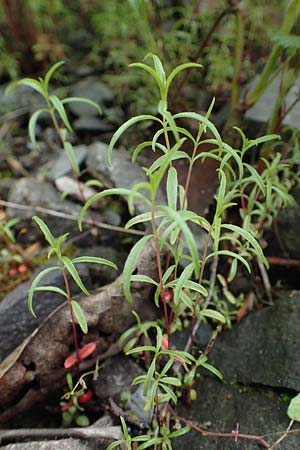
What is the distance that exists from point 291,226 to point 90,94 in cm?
174

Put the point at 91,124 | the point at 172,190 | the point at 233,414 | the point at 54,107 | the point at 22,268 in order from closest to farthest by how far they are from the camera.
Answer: the point at 172,190 < the point at 233,414 < the point at 54,107 < the point at 22,268 < the point at 91,124

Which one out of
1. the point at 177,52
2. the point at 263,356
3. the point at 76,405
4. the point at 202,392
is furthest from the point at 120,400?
the point at 177,52

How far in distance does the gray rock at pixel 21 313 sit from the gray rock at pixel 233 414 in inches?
24.0

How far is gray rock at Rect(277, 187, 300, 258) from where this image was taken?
184 centimetres

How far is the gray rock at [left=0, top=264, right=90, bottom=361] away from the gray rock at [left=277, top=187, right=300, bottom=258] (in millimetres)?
1009

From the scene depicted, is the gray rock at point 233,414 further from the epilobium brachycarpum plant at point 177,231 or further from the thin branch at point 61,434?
the thin branch at point 61,434

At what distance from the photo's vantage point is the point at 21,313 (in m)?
1.55

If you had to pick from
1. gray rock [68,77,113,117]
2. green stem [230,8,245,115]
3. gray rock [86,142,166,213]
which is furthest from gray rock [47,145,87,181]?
green stem [230,8,245,115]

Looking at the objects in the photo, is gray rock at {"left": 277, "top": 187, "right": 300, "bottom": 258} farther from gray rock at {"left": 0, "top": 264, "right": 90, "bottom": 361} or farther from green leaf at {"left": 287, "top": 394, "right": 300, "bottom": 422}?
gray rock at {"left": 0, "top": 264, "right": 90, "bottom": 361}

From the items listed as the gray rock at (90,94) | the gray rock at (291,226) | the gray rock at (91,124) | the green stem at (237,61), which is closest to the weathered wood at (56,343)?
the gray rock at (291,226)

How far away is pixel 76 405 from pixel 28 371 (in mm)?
208

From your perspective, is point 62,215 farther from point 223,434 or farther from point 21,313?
point 223,434

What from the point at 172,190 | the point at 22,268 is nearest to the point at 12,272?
the point at 22,268

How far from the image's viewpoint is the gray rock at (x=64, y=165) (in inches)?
93.1
